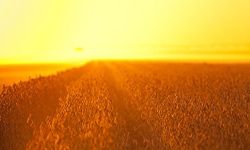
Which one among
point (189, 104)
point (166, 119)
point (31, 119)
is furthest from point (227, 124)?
point (31, 119)

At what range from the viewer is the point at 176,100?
817 inches

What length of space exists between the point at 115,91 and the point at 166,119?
33.4ft

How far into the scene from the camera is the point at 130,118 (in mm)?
18344

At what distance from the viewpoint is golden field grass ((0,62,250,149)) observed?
14.6m

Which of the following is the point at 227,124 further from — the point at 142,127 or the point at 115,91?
the point at 115,91

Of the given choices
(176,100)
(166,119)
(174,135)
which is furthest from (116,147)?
(176,100)

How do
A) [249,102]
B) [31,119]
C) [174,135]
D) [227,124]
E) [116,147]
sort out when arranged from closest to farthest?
1. [116,147]
2. [174,135]
3. [227,124]
4. [31,119]
5. [249,102]

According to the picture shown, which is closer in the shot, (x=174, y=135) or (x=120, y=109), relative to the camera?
(x=174, y=135)

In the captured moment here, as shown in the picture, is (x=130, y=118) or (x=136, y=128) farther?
(x=130, y=118)

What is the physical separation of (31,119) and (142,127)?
488 centimetres

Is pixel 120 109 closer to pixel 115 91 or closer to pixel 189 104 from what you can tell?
pixel 189 104

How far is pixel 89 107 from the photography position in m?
20.0

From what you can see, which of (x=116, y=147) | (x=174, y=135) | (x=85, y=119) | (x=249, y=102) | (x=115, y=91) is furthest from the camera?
(x=115, y=91)

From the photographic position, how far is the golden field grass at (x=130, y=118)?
47.9ft
